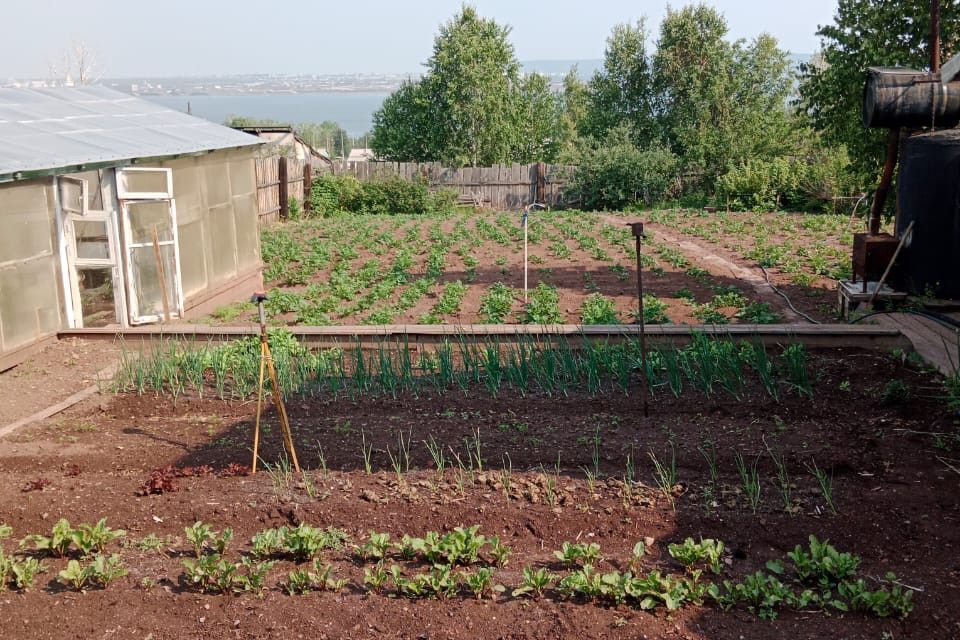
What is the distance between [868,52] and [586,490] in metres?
8.67

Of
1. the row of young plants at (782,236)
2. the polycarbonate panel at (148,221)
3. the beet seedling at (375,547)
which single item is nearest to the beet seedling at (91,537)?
the beet seedling at (375,547)

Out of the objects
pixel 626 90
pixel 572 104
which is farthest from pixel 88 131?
pixel 572 104

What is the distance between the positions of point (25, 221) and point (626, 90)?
29.8m

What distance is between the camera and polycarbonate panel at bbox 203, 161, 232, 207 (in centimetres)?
1316

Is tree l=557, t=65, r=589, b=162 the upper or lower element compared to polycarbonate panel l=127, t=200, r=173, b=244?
upper

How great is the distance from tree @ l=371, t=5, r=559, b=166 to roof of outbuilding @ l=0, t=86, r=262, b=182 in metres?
20.8

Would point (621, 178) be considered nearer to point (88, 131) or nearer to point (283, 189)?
point (283, 189)

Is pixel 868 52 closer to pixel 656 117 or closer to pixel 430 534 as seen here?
pixel 430 534

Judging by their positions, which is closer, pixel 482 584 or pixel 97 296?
pixel 482 584

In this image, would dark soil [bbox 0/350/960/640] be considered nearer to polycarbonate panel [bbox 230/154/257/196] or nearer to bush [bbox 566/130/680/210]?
polycarbonate panel [bbox 230/154/257/196]

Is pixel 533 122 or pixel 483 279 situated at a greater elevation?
pixel 533 122

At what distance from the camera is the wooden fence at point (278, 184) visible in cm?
2298

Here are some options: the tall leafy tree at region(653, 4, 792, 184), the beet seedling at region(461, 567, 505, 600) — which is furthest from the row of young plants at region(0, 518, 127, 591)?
the tall leafy tree at region(653, 4, 792, 184)

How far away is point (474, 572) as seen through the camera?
14.4ft
